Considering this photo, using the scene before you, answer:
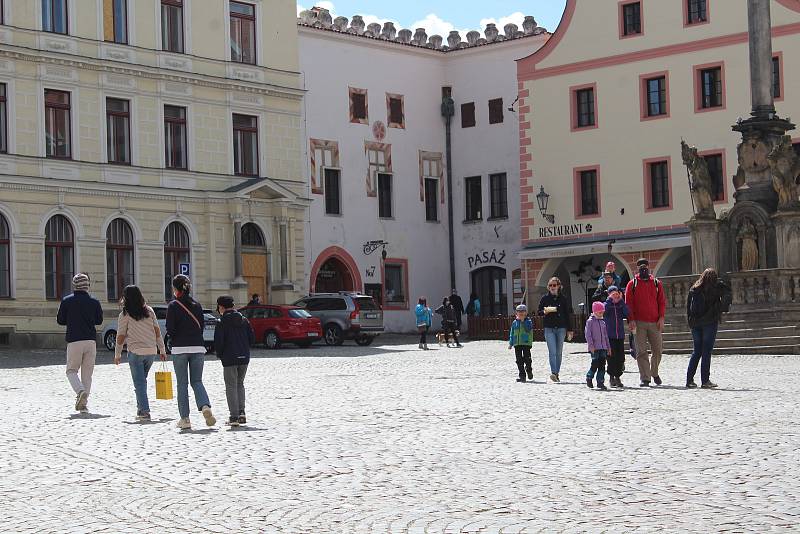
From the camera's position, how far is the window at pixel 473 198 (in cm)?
6444

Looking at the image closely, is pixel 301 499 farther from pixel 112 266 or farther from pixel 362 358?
pixel 112 266

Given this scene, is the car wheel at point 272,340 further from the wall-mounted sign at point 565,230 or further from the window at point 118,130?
the wall-mounted sign at point 565,230

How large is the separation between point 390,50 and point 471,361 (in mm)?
29809

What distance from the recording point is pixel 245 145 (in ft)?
183

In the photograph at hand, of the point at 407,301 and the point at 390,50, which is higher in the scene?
the point at 390,50

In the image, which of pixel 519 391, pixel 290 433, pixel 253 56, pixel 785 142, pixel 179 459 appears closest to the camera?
pixel 179 459

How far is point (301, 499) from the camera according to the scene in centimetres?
1201

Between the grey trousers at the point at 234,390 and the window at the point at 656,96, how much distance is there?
37660 mm

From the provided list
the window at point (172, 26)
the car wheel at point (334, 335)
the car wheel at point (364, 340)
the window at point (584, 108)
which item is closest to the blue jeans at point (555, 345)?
the car wheel at point (364, 340)

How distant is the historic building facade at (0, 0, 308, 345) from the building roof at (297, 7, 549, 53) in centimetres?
448

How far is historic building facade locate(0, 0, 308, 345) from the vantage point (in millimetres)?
48469

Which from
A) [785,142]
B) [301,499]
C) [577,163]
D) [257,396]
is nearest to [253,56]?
[577,163]

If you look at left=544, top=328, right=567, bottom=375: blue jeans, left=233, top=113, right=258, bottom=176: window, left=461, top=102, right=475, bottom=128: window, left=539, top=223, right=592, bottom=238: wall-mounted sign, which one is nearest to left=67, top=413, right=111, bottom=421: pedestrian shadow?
left=544, top=328, right=567, bottom=375: blue jeans

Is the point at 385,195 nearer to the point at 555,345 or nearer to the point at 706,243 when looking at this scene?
the point at 706,243
